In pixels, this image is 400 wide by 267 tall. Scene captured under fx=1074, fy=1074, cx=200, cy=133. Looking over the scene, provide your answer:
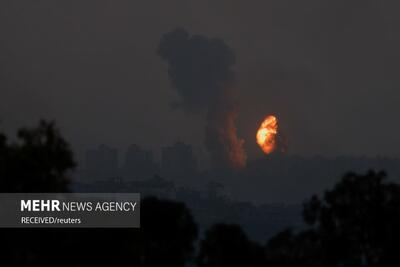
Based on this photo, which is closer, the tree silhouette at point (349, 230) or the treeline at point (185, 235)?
the treeline at point (185, 235)

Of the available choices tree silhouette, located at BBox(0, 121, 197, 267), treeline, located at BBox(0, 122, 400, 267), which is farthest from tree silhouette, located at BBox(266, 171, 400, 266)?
tree silhouette, located at BBox(0, 121, 197, 267)

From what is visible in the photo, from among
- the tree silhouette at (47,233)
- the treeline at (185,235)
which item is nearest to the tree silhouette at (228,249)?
the treeline at (185,235)

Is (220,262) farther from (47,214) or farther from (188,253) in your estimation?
(47,214)

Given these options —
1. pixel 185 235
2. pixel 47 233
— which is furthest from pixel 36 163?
pixel 185 235

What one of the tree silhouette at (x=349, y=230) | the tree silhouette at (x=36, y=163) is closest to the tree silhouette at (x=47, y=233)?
the tree silhouette at (x=36, y=163)

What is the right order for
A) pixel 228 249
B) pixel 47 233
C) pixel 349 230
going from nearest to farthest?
1. pixel 47 233
2. pixel 228 249
3. pixel 349 230

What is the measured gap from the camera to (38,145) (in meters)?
71.9

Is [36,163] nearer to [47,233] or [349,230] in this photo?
[47,233]

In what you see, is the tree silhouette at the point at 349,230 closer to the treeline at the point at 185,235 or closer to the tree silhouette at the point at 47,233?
the treeline at the point at 185,235

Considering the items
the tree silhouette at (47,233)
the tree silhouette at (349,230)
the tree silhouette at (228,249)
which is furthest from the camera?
the tree silhouette at (349,230)

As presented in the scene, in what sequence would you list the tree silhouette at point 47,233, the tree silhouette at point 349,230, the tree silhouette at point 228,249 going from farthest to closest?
the tree silhouette at point 349,230, the tree silhouette at point 228,249, the tree silhouette at point 47,233

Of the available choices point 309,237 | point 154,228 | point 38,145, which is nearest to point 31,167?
point 38,145

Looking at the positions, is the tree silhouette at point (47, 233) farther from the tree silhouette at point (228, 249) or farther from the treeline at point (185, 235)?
the tree silhouette at point (228, 249)

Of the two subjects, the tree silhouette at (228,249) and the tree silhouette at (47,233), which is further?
the tree silhouette at (228,249)
